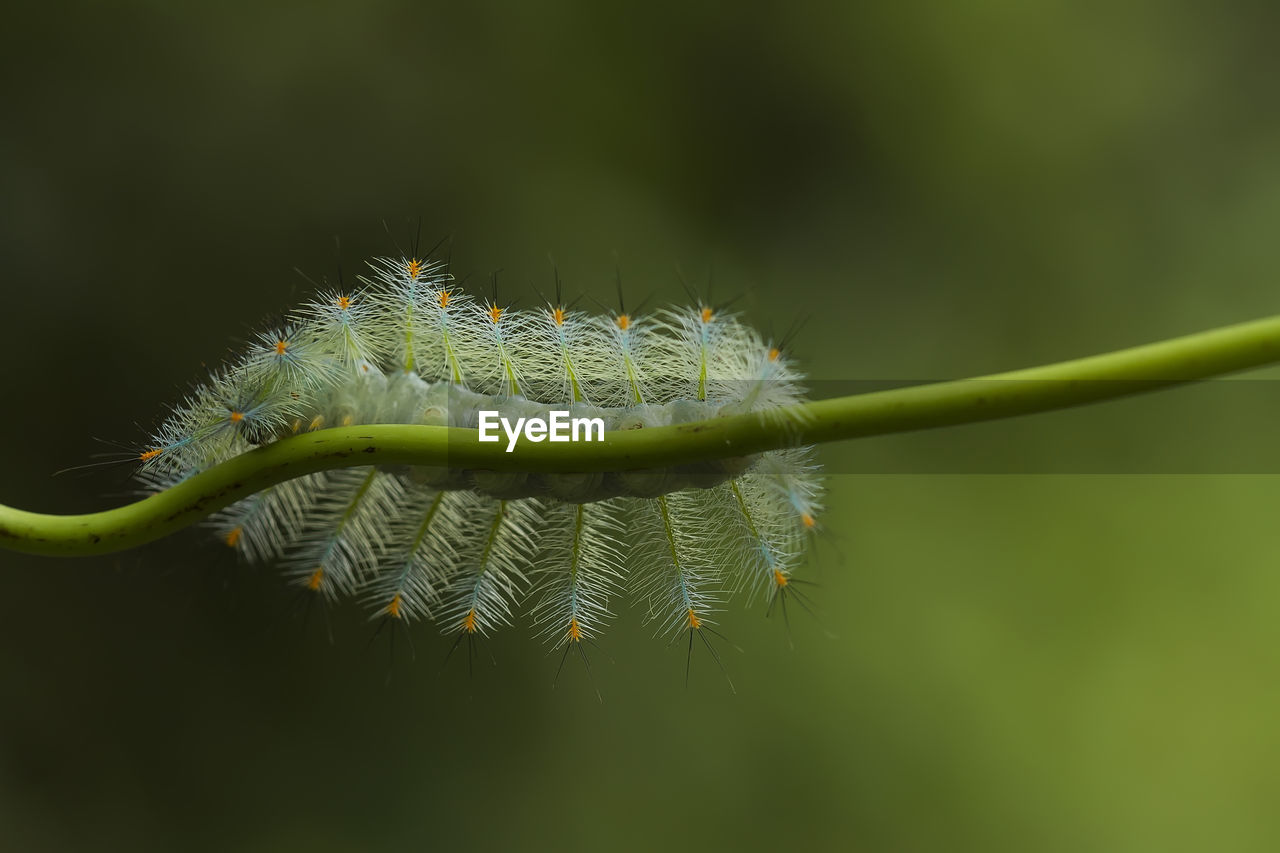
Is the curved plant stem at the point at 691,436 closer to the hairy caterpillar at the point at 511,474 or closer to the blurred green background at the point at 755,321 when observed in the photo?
the hairy caterpillar at the point at 511,474

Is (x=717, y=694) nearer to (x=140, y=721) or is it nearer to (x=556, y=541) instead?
(x=556, y=541)

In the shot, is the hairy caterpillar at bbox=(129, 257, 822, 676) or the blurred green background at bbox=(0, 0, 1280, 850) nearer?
the hairy caterpillar at bbox=(129, 257, 822, 676)

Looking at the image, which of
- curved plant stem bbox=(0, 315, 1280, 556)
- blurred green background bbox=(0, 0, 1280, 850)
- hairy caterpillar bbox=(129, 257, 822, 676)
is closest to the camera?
curved plant stem bbox=(0, 315, 1280, 556)

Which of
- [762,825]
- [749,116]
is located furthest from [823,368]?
[762,825]

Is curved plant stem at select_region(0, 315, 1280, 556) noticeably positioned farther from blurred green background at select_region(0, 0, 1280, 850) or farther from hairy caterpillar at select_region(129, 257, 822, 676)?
blurred green background at select_region(0, 0, 1280, 850)

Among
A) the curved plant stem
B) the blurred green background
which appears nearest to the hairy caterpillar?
the curved plant stem

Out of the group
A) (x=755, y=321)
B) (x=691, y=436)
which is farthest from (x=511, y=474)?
(x=755, y=321)
